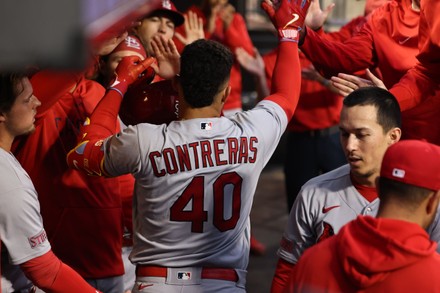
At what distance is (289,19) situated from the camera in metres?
3.10

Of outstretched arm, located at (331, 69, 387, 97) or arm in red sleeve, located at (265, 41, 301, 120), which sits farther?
outstretched arm, located at (331, 69, 387, 97)

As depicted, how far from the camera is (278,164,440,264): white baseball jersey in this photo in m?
2.78

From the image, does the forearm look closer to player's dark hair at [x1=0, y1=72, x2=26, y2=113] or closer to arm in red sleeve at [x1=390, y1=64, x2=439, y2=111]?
arm in red sleeve at [x1=390, y1=64, x2=439, y2=111]

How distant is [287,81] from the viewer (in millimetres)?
3014

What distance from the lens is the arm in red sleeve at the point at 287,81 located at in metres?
2.99

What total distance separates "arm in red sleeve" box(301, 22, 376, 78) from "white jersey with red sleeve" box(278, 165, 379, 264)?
3.87ft

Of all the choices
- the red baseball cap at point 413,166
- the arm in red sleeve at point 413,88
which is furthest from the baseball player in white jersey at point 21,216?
the arm in red sleeve at point 413,88

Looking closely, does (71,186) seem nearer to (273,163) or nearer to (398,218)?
(398,218)

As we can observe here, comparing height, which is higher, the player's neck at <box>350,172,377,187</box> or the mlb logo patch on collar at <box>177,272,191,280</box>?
the player's neck at <box>350,172,377,187</box>

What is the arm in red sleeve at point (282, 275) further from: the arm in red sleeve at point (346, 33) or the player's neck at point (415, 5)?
the arm in red sleeve at point (346, 33)

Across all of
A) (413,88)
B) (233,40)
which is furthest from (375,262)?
(233,40)

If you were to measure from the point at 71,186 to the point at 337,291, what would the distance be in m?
1.98

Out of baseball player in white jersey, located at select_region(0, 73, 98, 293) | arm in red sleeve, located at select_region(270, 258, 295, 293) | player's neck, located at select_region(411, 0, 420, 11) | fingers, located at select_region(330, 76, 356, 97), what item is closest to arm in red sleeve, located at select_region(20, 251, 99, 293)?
baseball player in white jersey, located at select_region(0, 73, 98, 293)

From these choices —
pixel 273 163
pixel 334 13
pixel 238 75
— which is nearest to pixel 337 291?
pixel 238 75
